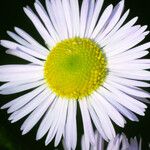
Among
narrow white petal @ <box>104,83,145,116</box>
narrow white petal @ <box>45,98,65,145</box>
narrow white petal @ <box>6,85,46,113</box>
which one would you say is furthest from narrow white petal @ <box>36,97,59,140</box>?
narrow white petal @ <box>104,83,145,116</box>

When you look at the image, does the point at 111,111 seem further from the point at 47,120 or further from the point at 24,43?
the point at 24,43

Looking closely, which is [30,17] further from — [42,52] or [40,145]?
[40,145]

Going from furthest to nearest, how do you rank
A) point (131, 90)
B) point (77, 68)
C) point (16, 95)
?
point (16, 95) < point (77, 68) < point (131, 90)

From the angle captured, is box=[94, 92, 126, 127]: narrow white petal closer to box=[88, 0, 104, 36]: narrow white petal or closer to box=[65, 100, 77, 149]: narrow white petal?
box=[65, 100, 77, 149]: narrow white petal

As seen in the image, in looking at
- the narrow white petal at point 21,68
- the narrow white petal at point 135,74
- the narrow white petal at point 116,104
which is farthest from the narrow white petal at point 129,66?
the narrow white petal at point 21,68

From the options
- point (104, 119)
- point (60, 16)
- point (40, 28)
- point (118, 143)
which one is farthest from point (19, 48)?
point (118, 143)
